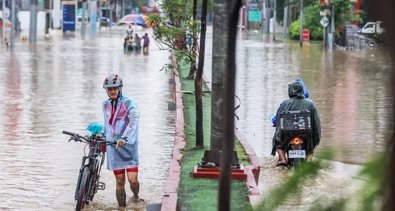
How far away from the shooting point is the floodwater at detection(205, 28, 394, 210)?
2.21m

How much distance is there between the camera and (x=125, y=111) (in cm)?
927

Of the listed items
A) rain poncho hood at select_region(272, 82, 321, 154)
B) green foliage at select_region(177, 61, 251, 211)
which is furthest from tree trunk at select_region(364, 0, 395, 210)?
rain poncho hood at select_region(272, 82, 321, 154)

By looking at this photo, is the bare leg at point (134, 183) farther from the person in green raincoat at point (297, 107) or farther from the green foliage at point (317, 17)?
the green foliage at point (317, 17)

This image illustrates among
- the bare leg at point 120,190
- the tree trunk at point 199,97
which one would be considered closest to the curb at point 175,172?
the tree trunk at point 199,97

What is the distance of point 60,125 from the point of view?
16.8 meters

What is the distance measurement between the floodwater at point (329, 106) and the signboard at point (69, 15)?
30454mm

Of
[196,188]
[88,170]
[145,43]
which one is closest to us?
[88,170]

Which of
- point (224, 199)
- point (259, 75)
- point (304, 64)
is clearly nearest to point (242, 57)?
point (304, 64)

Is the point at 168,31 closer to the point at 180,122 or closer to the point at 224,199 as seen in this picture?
the point at 180,122

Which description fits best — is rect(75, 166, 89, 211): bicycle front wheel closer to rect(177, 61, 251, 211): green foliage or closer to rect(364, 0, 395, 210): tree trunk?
rect(177, 61, 251, 211): green foliage

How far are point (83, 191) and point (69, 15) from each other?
6995cm

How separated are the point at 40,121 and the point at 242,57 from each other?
26.1 meters

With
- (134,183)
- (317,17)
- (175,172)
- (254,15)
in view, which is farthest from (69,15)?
(134,183)

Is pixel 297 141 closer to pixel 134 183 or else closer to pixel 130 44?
pixel 134 183
